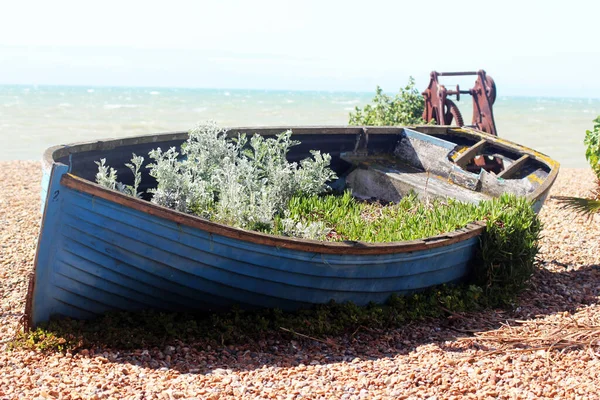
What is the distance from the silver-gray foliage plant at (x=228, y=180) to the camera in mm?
6078

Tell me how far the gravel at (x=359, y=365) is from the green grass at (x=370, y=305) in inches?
3.9

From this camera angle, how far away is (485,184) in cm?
835

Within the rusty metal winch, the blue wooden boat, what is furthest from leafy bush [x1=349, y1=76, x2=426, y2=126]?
the blue wooden boat

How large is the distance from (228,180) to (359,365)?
2.31 m

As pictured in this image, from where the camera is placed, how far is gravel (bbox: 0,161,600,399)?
4.47 m

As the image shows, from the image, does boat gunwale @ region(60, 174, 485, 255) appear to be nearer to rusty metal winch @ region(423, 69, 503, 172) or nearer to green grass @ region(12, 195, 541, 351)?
green grass @ region(12, 195, 541, 351)

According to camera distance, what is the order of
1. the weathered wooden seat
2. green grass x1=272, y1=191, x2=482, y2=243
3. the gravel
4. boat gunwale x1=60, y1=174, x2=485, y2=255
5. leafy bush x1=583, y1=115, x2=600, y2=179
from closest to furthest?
the gravel < boat gunwale x1=60, y1=174, x2=485, y2=255 < green grass x1=272, y1=191, x2=482, y2=243 < the weathered wooden seat < leafy bush x1=583, y1=115, x2=600, y2=179

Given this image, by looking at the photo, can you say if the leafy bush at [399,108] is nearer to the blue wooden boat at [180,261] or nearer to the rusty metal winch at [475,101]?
the rusty metal winch at [475,101]

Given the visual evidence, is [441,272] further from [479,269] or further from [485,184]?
[485,184]

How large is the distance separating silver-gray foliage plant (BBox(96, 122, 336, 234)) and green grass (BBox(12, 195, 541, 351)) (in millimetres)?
372

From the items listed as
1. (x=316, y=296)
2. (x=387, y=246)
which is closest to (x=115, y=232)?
(x=316, y=296)

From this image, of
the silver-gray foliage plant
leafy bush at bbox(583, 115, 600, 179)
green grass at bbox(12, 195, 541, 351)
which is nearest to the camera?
green grass at bbox(12, 195, 541, 351)

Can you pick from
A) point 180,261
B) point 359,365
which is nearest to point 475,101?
point 359,365

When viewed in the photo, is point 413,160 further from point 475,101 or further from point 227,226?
point 227,226
